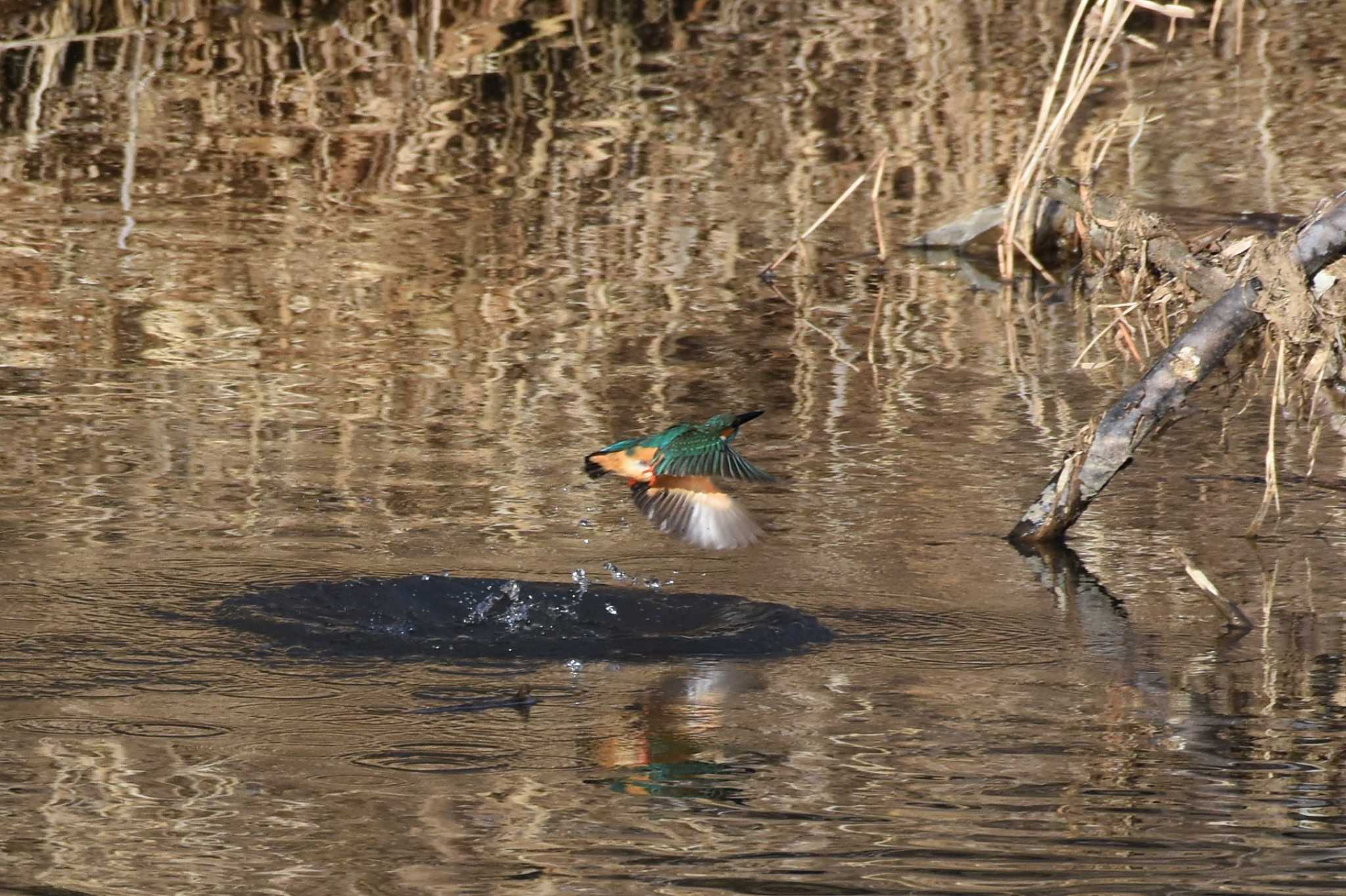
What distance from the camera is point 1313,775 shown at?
3.80 metres

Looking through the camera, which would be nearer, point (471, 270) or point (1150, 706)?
point (1150, 706)

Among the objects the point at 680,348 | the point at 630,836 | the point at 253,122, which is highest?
the point at 253,122

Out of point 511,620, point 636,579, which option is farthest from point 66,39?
point 511,620

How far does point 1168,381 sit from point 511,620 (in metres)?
1.73

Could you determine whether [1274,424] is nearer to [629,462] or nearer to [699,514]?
[699,514]

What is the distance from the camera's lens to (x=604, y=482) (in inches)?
233

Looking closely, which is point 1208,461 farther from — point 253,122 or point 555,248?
point 253,122

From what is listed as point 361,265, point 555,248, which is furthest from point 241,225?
point 555,248

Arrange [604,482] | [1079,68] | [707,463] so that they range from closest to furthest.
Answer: [707,463] < [1079,68] < [604,482]

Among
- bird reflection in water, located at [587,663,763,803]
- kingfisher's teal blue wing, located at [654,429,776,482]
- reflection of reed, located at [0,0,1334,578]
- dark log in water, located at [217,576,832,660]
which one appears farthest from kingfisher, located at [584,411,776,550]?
reflection of reed, located at [0,0,1334,578]

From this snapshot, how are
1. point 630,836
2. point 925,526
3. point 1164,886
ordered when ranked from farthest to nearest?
1. point 925,526
2. point 630,836
3. point 1164,886

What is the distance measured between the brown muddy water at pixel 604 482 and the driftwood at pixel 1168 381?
0.44ft

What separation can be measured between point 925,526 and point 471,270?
324 cm

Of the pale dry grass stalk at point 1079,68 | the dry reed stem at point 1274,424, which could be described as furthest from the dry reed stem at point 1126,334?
the pale dry grass stalk at point 1079,68
